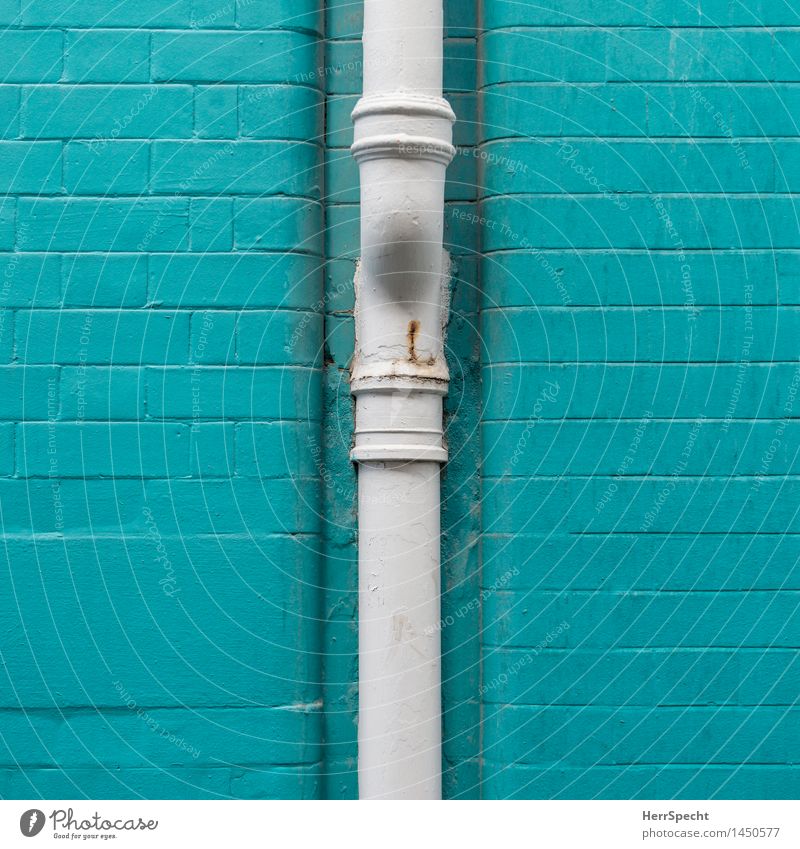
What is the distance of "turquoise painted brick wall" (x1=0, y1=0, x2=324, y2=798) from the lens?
9.48 feet

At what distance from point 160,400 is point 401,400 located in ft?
2.05

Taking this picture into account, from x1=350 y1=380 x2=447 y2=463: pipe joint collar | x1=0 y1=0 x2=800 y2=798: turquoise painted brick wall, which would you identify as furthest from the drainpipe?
x1=0 y1=0 x2=800 y2=798: turquoise painted brick wall

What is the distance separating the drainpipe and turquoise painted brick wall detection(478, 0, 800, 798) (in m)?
0.18

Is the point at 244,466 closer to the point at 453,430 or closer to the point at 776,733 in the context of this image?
the point at 453,430

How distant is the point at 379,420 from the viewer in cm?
285

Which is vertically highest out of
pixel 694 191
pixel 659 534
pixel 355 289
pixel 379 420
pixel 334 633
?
pixel 694 191

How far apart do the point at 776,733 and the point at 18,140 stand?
8.15ft

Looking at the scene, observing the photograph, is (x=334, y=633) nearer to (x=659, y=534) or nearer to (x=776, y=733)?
(x=659, y=534)

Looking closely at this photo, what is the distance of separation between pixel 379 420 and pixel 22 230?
106cm

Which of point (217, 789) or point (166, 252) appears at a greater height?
point (166, 252)

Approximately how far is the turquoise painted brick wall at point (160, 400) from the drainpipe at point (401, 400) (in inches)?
6.9

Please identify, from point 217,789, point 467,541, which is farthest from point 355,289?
point 217,789
